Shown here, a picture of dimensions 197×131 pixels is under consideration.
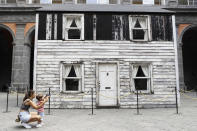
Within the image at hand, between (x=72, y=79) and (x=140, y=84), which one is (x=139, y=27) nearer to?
(x=140, y=84)

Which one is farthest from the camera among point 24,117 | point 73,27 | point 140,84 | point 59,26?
point 73,27

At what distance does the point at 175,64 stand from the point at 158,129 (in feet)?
20.4

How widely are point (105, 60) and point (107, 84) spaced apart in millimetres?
1541

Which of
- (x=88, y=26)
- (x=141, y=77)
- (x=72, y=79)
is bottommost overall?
(x=72, y=79)

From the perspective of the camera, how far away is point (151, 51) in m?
11.7

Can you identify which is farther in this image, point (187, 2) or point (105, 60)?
point (187, 2)

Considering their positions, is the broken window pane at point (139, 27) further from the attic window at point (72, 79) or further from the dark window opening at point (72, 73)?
the dark window opening at point (72, 73)

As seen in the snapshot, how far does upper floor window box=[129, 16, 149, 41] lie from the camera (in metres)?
12.0

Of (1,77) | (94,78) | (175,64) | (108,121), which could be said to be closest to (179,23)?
(175,64)

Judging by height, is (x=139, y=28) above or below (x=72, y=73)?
above

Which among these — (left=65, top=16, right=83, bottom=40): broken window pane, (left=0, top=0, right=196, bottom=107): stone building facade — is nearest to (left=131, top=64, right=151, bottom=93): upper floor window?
(left=65, top=16, right=83, bottom=40): broken window pane

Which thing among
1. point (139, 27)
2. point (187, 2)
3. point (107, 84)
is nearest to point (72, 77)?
point (107, 84)

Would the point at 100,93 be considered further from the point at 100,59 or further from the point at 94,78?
the point at 100,59

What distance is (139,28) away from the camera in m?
11.9
